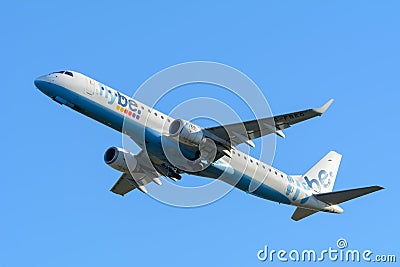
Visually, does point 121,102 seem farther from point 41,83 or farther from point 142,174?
point 142,174

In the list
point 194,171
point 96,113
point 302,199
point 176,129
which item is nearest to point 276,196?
point 302,199

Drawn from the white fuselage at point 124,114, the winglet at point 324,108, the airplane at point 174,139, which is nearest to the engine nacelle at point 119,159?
the airplane at point 174,139

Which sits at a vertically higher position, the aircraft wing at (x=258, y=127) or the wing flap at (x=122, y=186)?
the aircraft wing at (x=258, y=127)

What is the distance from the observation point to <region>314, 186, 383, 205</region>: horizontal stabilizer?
54888mm

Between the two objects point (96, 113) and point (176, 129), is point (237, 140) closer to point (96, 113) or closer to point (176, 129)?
point (176, 129)

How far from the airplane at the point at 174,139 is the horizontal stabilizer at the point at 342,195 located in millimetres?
74

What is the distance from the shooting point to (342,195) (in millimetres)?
58188

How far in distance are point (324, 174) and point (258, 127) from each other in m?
16.0

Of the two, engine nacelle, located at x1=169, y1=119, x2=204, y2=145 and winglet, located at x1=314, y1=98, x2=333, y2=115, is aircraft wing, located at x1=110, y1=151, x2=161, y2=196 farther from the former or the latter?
winglet, located at x1=314, y1=98, x2=333, y2=115

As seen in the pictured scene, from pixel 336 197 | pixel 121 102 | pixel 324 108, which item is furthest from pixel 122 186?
pixel 324 108

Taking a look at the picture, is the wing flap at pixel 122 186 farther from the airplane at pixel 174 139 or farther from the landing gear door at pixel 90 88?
the landing gear door at pixel 90 88

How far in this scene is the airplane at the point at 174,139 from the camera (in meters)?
50.8

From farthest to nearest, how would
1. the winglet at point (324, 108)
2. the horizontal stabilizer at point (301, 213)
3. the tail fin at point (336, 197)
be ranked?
the horizontal stabilizer at point (301, 213) → the tail fin at point (336, 197) → the winglet at point (324, 108)

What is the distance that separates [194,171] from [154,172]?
464 cm
